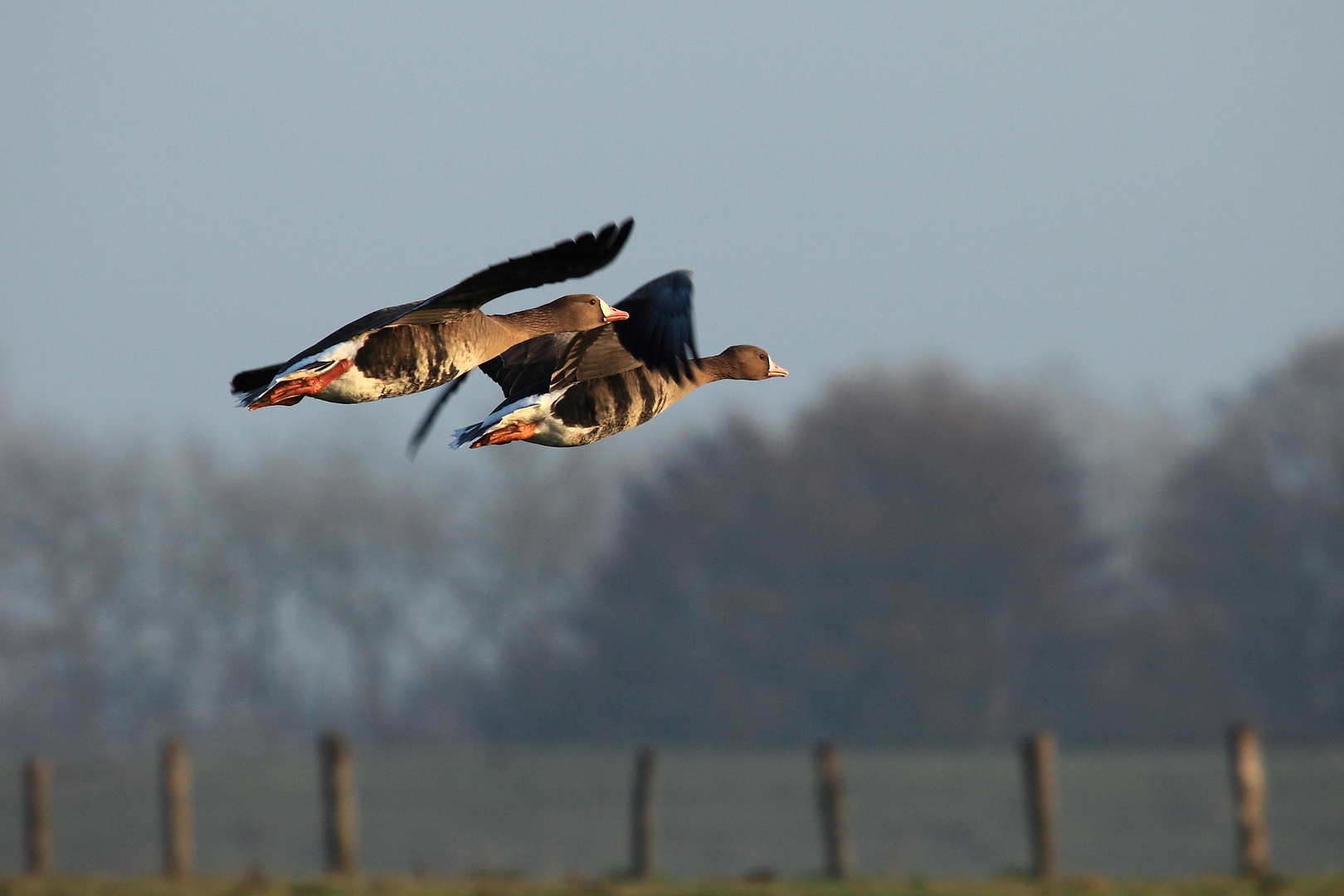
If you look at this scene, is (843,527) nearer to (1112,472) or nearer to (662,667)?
(662,667)

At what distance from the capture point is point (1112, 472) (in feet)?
236

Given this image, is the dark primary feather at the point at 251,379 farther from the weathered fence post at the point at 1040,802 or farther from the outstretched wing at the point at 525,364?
the weathered fence post at the point at 1040,802

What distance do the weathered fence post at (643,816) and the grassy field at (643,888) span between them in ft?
4.60

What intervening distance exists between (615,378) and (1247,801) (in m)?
16.9

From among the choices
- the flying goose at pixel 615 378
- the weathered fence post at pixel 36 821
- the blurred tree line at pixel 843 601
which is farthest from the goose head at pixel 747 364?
the blurred tree line at pixel 843 601

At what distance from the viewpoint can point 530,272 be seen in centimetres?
402

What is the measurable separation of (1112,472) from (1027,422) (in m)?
10.1

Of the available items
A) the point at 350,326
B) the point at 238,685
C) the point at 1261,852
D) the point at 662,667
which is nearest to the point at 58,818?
the point at 1261,852

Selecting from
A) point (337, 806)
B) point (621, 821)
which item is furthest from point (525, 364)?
point (621, 821)

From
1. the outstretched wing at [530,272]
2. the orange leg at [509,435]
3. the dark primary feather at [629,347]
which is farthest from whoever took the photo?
the dark primary feather at [629,347]

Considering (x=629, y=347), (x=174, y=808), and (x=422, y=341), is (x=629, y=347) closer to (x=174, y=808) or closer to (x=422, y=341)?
(x=422, y=341)

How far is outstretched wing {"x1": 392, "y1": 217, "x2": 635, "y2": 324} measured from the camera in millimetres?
3975

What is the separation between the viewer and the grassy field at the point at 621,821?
2561cm

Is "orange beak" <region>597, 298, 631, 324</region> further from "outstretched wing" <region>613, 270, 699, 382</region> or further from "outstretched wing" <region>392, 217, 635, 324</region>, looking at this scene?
"outstretched wing" <region>392, 217, 635, 324</region>
